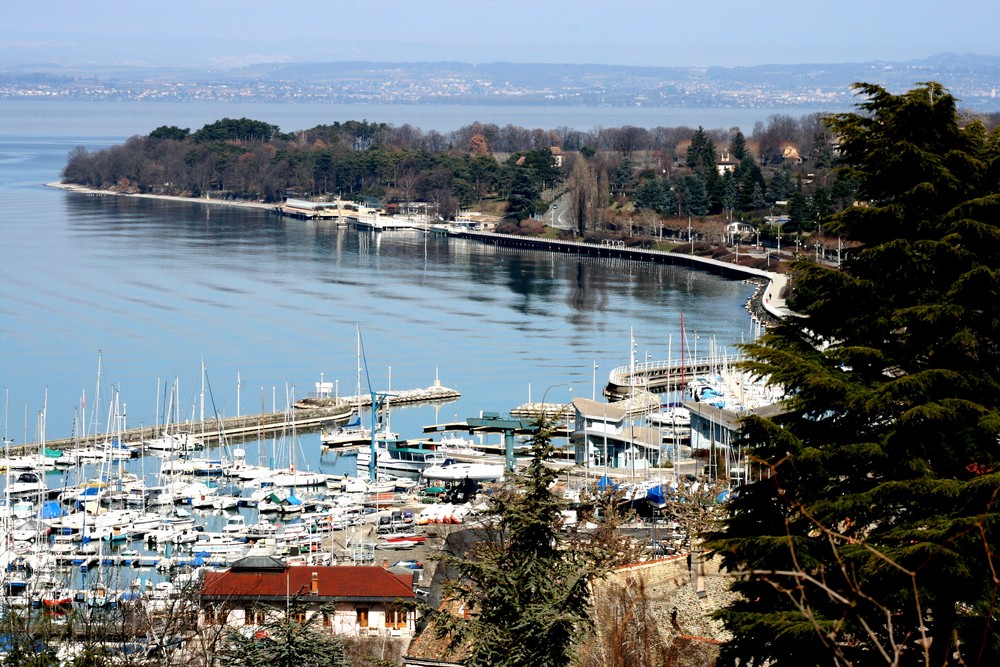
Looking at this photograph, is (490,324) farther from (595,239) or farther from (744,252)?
(595,239)

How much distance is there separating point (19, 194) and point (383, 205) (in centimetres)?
1535

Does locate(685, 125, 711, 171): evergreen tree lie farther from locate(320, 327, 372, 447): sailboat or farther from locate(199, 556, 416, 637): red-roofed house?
locate(199, 556, 416, 637): red-roofed house

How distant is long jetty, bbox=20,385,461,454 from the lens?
17.2 metres

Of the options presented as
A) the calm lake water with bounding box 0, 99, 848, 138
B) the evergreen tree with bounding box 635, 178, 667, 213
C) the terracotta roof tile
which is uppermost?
the calm lake water with bounding box 0, 99, 848, 138

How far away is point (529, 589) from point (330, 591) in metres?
4.25

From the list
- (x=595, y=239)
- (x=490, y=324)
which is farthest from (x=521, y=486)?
(x=595, y=239)

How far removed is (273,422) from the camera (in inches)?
731

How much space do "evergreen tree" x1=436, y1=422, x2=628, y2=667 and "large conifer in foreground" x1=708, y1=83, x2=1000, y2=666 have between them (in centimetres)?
50

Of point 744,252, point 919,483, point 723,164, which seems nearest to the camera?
point 919,483

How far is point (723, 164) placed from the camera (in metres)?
48.2

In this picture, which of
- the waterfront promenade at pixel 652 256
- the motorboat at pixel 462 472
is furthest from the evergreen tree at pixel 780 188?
the motorboat at pixel 462 472

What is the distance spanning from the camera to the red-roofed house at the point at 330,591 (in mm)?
8320

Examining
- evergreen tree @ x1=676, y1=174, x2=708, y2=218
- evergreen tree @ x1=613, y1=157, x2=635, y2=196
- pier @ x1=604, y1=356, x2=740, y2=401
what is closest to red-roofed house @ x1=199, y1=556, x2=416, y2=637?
pier @ x1=604, y1=356, x2=740, y2=401

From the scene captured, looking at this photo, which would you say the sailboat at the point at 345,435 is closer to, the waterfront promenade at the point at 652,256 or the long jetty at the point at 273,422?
the long jetty at the point at 273,422
